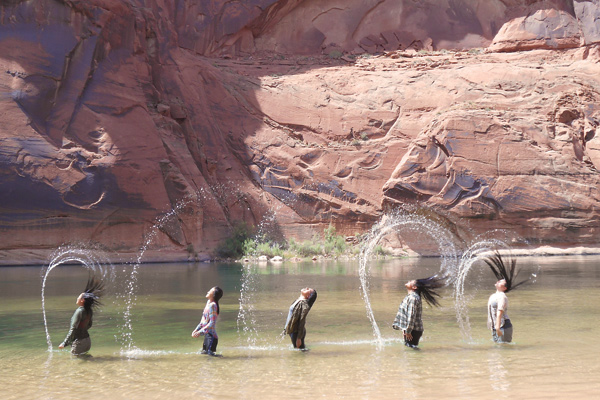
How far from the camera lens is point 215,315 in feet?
29.1

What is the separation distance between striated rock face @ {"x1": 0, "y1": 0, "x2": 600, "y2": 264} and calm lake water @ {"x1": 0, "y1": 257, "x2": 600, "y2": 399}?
14852 millimetres

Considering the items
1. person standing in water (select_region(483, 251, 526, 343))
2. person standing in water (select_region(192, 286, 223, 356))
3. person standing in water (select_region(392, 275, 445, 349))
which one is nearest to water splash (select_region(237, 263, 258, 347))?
person standing in water (select_region(192, 286, 223, 356))

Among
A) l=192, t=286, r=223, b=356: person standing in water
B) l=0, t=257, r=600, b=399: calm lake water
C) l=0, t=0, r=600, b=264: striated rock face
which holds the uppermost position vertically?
l=0, t=0, r=600, b=264: striated rock face

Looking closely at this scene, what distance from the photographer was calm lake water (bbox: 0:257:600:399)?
7012mm

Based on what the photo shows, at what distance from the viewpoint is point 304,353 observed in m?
9.23

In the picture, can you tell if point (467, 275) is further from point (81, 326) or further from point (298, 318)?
point (81, 326)

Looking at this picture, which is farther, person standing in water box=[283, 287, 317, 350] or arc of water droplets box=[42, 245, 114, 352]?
arc of water droplets box=[42, 245, 114, 352]

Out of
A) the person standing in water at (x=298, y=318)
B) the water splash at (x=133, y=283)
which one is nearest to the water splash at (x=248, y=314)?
the person standing in water at (x=298, y=318)

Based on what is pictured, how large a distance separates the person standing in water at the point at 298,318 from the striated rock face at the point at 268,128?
23412mm

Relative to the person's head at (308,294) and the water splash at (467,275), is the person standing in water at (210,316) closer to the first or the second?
the person's head at (308,294)

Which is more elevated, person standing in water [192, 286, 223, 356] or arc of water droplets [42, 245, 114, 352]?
arc of water droplets [42, 245, 114, 352]

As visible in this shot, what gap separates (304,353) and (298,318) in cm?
52

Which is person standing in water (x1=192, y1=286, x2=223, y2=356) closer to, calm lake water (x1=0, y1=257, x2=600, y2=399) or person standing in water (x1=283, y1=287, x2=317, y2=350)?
calm lake water (x1=0, y1=257, x2=600, y2=399)

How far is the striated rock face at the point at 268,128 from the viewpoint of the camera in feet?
103
